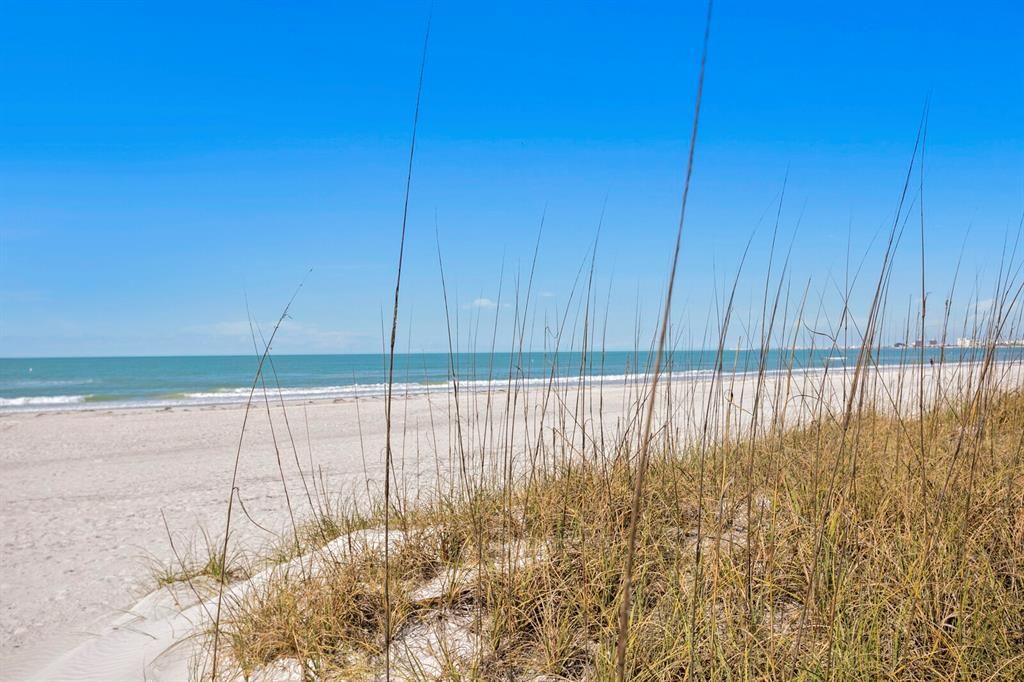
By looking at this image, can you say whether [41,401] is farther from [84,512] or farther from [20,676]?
[20,676]

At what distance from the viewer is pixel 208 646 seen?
6.99 ft

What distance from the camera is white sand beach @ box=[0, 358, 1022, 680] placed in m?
3.04

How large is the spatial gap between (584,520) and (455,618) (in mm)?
579

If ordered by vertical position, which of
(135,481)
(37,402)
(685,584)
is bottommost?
(37,402)

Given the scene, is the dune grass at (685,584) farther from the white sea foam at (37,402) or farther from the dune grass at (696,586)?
the white sea foam at (37,402)

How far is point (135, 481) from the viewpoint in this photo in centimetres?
626

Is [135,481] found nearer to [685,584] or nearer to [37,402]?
[685,584]

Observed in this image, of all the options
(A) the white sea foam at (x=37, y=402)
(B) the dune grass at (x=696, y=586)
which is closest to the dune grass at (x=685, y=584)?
(B) the dune grass at (x=696, y=586)

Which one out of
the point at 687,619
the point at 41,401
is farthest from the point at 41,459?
the point at 41,401

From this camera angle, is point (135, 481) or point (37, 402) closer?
point (135, 481)

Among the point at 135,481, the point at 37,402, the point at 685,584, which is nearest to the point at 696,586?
the point at 685,584

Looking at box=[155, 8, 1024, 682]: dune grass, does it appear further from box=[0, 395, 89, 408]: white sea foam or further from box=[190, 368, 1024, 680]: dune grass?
box=[0, 395, 89, 408]: white sea foam

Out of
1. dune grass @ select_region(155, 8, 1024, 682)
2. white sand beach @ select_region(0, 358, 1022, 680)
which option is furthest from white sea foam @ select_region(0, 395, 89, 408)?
dune grass @ select_region(155, 8, 1024, 682)

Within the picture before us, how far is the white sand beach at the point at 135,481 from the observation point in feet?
9.98
